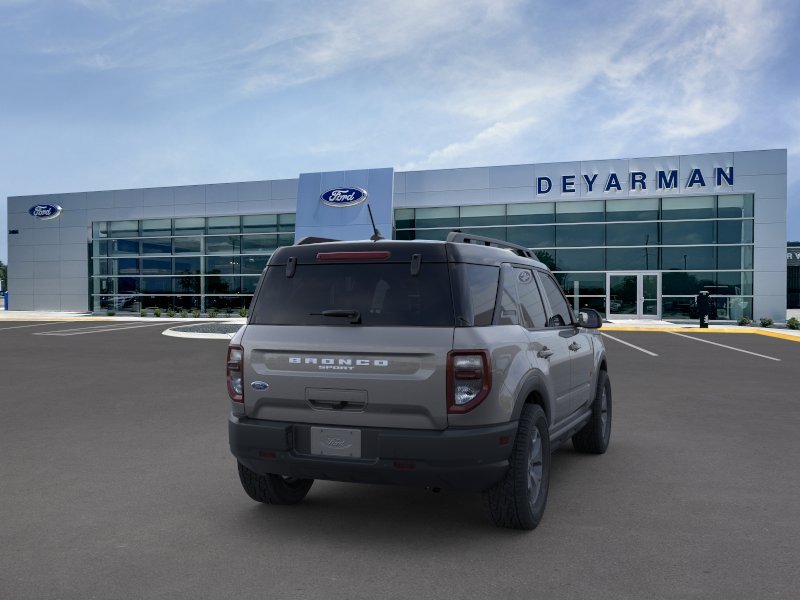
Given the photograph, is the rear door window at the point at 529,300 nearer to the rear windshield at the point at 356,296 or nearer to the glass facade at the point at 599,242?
the rear windshield at the point at 356,296

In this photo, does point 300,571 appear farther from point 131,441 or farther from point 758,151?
point 758,151

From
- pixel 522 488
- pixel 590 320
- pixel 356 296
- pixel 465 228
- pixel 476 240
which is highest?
pixel 465 228

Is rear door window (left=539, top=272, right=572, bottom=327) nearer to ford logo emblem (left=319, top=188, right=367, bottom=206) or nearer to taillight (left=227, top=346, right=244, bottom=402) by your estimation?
taillight (left=227, top=346, right=244, bottom=402)

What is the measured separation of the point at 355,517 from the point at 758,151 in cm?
3039

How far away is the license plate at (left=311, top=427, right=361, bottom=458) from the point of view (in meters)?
4.15

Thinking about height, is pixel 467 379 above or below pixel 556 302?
below

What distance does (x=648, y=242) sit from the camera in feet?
103

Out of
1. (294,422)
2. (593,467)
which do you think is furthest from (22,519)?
(593,467)

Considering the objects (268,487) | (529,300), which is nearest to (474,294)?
(529,300)

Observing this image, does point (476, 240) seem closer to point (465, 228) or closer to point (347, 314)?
point (347, 314)

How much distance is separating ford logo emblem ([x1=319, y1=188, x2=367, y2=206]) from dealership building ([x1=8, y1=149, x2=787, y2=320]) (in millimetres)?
62

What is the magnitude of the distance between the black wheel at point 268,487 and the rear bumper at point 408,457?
0.56m

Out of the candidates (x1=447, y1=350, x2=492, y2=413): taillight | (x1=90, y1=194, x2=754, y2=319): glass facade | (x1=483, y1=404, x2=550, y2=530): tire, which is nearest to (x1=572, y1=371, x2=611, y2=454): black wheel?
(x1=483, y1=404, x2=550, y2=530): tire

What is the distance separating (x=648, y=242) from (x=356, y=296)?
29.5 m
